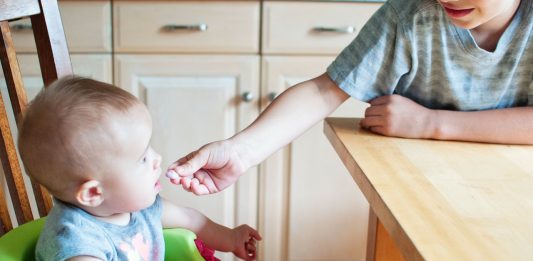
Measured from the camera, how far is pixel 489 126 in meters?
0.96

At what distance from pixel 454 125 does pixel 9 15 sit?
2.08 ft

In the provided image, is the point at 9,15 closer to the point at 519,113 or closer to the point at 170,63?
the point at 519,113

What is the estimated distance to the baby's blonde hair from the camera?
0.79m

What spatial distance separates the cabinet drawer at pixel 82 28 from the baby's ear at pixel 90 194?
999mm

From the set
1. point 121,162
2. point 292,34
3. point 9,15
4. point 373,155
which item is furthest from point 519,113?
point 292,34

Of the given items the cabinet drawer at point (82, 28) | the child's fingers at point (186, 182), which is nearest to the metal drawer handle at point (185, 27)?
the cabinet drawer at point (82, 28)

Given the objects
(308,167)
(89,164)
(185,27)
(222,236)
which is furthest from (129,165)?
(308,167)

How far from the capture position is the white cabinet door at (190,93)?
179 centimetres

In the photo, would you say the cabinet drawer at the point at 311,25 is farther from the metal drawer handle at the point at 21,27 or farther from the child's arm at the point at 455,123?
the child's arm at the point at 455,123

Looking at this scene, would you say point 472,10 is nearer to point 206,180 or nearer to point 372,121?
point 372,121

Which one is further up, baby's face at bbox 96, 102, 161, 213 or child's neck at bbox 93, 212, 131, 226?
baby's face at bbox 96, 102, 161, 213

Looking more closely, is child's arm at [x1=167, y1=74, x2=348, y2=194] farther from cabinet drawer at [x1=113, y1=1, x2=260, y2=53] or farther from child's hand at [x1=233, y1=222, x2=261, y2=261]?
cabinet drawer at [x1=113, y1=1, x2=260, y2=53]

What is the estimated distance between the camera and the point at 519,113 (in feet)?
3.18

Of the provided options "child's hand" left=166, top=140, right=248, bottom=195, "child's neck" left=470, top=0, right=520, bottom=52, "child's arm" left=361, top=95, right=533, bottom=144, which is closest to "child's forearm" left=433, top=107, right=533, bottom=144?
"child's arm" left=361, top=95, right=533, bottom=144
